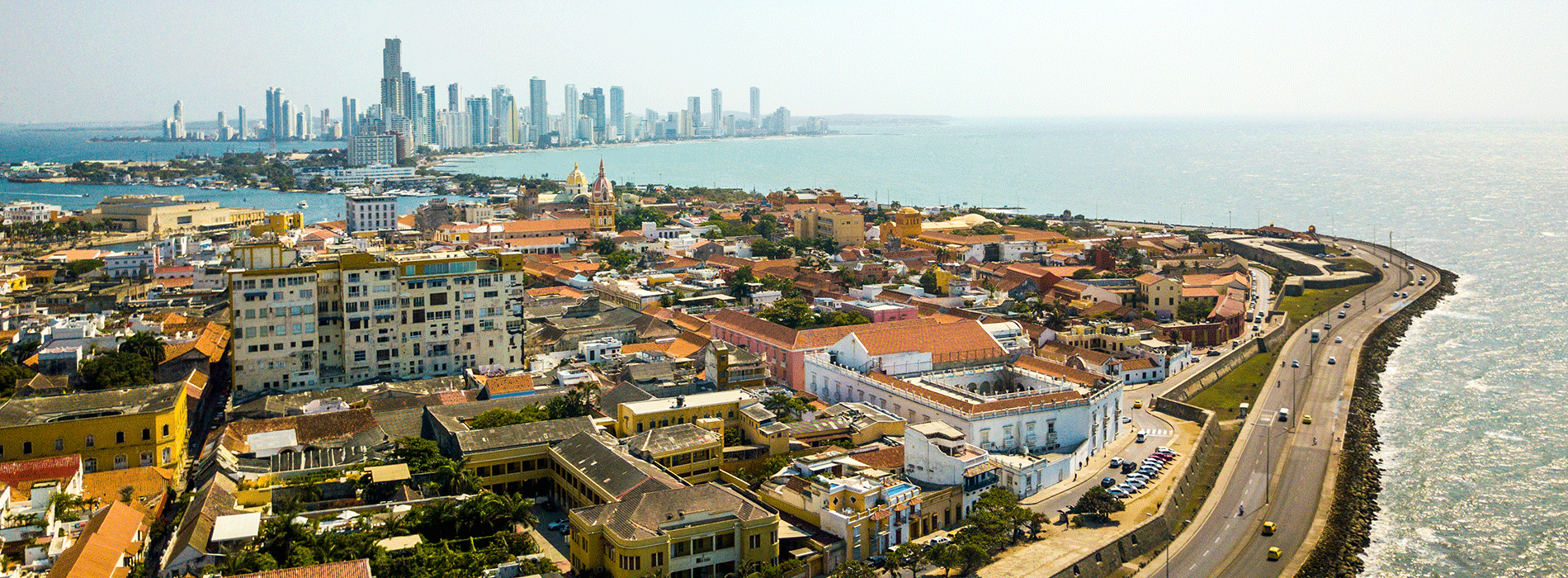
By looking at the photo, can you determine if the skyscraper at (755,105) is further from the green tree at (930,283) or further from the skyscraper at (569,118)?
the green tree at (930,283)

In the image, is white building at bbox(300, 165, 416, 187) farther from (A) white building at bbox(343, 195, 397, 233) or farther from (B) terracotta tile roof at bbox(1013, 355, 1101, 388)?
(B) terracotta tile roof at bbox(1013, 355, 1101, 388)

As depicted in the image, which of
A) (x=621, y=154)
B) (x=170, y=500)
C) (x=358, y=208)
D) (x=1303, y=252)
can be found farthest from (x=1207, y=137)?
(x=170, y=500)

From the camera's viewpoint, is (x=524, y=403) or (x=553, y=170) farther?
(x=553, y=170)

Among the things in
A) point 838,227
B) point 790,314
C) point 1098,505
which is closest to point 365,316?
point 790,314

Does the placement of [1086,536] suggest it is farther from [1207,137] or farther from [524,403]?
[1207,137]

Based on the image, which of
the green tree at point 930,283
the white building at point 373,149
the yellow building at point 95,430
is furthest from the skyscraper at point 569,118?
the yellow building at point 95,430

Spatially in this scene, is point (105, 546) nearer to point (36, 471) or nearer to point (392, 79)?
point (36, 471)

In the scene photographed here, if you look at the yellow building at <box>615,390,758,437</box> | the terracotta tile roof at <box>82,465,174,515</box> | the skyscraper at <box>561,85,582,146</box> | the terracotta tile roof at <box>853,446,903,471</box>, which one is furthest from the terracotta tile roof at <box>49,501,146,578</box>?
the skyscraper at <box>561,85,582,146</box>
